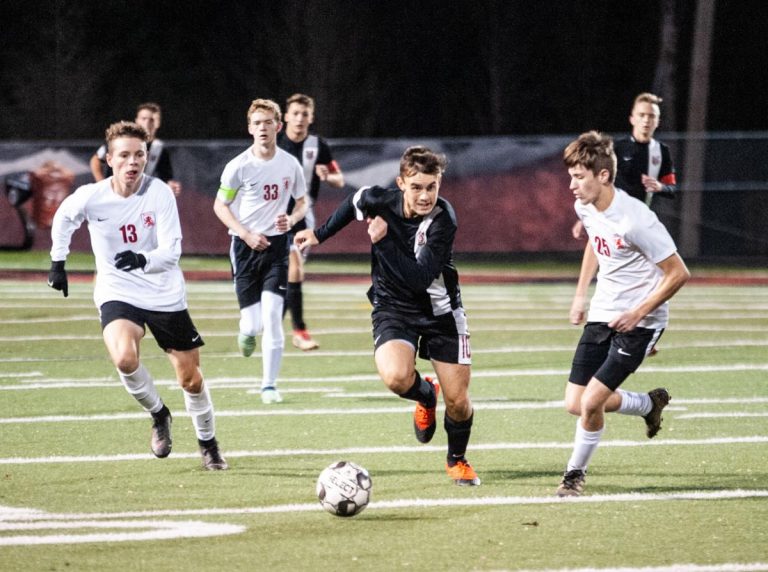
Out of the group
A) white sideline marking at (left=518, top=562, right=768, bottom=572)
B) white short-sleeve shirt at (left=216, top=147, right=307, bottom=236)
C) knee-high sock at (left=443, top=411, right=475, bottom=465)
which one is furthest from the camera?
white short-sleeve shirt at (left=216, top=147, right=307, bottom=236)

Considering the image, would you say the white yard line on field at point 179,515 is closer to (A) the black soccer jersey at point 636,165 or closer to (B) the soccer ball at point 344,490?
(B) the soccer ball at point 344,490

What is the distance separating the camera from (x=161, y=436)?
7.80 meters

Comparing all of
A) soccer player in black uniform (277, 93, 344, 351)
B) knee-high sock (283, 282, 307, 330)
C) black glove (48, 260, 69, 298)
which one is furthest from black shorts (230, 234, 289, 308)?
black glove (48, 260, 69, 298)

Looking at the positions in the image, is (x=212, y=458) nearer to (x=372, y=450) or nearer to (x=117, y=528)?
(x=372, y=450)

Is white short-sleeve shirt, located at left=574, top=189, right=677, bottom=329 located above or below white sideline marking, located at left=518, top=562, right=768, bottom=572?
above

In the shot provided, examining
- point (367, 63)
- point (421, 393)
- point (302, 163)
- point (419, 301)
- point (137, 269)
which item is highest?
point (367, 63)

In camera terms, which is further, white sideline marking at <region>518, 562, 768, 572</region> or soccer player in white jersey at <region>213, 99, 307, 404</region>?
soccer player in white jersey at <region>213, 99, 307, 404</region>

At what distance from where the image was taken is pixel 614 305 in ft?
23.6

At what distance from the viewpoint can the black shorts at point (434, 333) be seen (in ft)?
24.2

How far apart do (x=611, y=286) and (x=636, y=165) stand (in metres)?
5.62

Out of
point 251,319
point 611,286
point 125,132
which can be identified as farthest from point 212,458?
point 251,319

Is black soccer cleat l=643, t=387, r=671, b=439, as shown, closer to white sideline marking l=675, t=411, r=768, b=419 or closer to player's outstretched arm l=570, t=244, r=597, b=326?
player's outstretched arm l=570, t=244, r=597, b=326

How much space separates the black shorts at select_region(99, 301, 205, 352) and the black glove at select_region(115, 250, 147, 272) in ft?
1.38

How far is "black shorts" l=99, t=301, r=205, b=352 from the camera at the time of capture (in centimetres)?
760
